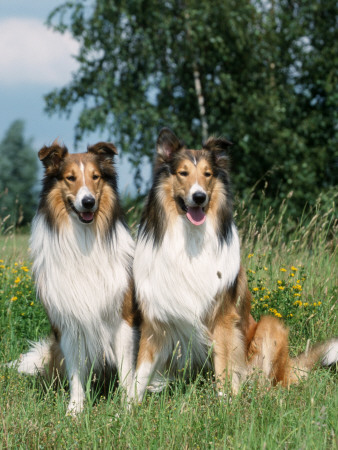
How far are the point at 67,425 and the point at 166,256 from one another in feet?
4.52

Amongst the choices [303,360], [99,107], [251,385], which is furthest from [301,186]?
[251,385]

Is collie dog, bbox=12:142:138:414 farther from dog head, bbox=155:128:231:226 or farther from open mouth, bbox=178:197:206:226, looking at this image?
open mouth, bbox=178:197:206:226

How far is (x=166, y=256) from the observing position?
3936 millimetres

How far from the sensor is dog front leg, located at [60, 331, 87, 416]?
3.93 meters

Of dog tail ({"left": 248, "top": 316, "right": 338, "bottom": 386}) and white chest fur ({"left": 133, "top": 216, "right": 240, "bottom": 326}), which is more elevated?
white chest fur ({"left": 133, "top": 216, "right": 240, "bottom": 326})

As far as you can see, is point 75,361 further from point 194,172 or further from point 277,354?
point 194,172

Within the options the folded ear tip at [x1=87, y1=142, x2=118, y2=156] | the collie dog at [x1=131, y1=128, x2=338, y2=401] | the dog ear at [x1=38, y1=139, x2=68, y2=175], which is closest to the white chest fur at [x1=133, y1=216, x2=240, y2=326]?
the collie dog at [x1=131, y1=128, x2=338, y2=401]

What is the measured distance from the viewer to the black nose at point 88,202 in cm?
371

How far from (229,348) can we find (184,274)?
2.08 feet

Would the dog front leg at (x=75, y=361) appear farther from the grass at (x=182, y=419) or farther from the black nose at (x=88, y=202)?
the black nose at (x=88, y=202)

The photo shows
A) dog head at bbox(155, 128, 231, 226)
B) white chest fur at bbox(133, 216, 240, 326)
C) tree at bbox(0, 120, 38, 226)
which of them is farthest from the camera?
tree at bbox(0, 120, 38, 226)

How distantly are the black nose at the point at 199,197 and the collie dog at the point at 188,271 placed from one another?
9 centimetres

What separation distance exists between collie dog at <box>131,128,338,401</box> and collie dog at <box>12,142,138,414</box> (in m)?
0.18

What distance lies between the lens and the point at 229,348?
3908mm
